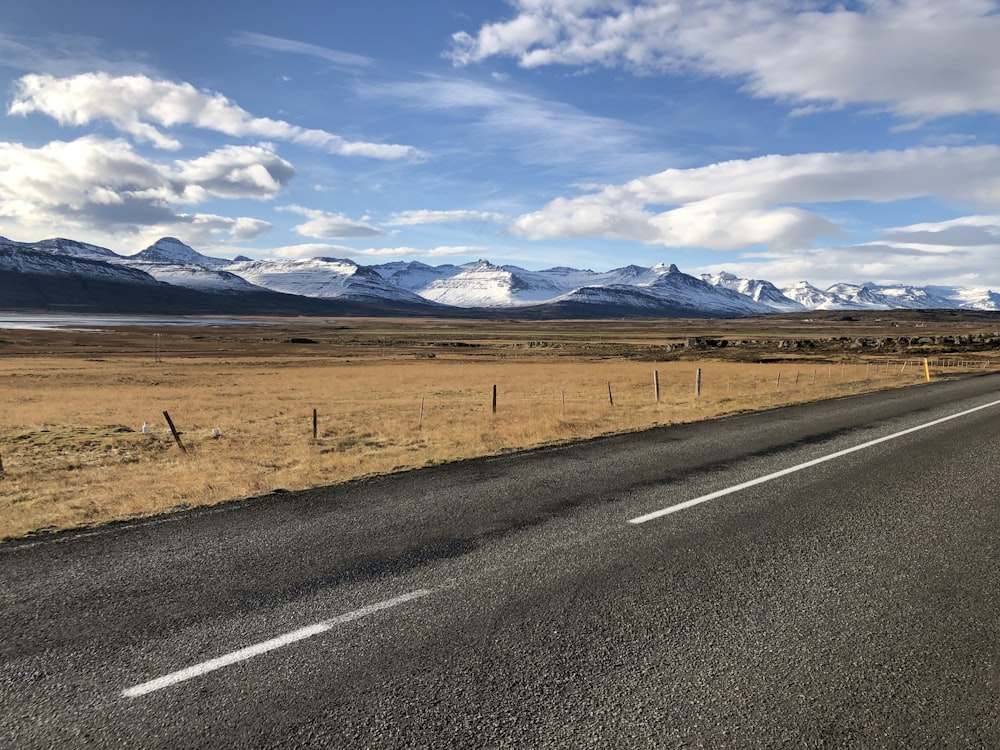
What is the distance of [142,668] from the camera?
430cm

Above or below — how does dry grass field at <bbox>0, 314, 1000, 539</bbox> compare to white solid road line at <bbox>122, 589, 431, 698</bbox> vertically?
below

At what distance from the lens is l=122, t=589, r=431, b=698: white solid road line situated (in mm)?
4070

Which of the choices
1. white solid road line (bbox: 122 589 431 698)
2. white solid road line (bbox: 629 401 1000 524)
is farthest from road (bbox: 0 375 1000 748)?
white solid road line (bbox: 629 401 1000 524)

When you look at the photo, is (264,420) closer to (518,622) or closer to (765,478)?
(765,478)

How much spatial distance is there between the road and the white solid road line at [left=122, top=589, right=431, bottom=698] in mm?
22

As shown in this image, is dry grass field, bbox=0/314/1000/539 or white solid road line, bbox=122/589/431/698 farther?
dry grass field, bbox=0/314/1000/539

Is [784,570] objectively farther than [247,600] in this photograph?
Yes

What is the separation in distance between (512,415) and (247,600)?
17.0 meters

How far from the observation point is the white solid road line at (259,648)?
407 centimetres

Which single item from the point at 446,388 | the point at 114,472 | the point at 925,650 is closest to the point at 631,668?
the point at 925,650

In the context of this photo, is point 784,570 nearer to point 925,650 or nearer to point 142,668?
point 925,650

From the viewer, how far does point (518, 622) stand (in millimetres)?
4941

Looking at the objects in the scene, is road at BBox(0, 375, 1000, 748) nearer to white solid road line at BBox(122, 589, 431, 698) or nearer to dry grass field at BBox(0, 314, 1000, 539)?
white solid road line at BBox(122, 589, 431, 698)

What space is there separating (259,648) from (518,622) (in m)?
1.98
